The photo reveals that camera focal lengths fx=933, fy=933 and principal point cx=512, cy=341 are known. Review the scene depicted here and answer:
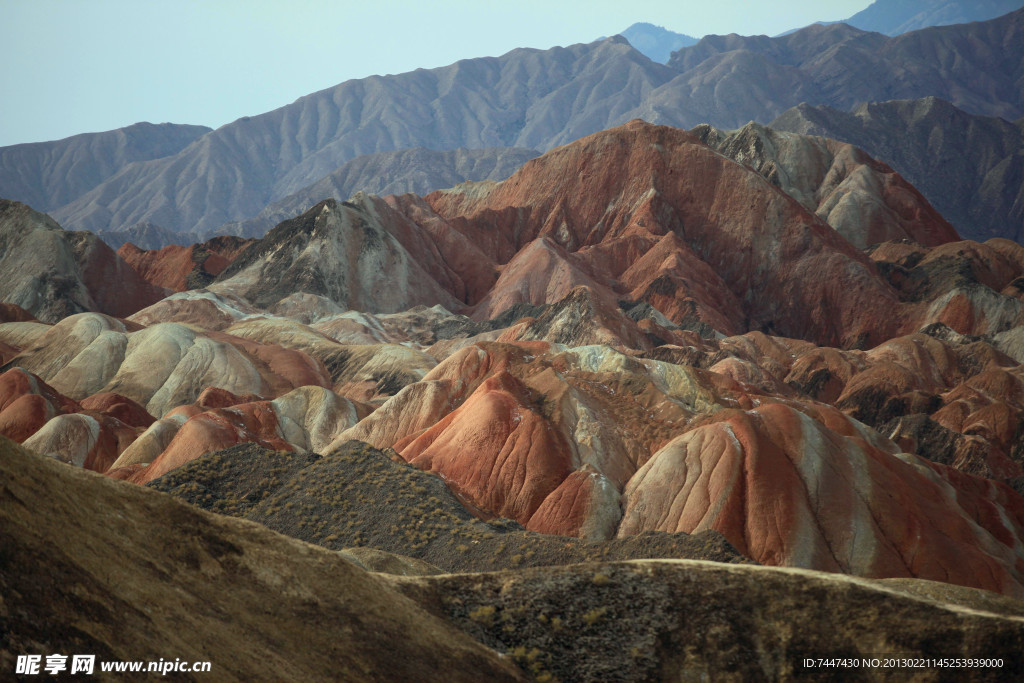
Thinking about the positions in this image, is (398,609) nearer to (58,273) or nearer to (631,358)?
(631,358)

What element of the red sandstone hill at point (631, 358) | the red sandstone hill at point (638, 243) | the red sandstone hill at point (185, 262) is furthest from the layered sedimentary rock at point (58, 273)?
the red sandstone hill at point (638, 243)

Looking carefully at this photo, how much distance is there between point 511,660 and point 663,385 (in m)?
39.8

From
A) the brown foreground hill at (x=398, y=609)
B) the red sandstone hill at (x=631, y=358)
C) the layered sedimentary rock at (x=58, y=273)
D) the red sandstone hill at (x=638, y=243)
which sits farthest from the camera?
the red sandstone hill at (x=638, y=243)

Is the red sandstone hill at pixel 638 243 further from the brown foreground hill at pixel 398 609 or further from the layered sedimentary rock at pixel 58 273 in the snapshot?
the brown foreground hill at pixel 398 609

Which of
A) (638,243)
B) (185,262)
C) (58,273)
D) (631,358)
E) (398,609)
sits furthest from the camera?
(185,262)

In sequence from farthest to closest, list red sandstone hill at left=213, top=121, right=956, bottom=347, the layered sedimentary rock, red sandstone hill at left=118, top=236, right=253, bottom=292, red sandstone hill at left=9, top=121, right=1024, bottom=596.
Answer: red sandstone hill at left=118, top=236, right=253, bottom=292, red sandstone hill at left=213, top=121, right=956, bottom=347, the layered sedimentary rock, red sandstone hill at left=9, top=121, right=1024, bottom=596

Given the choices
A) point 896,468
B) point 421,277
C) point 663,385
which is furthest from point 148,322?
point 896,468

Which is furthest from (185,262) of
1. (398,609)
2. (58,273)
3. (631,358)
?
(398,609)

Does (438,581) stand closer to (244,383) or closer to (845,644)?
(845,644)

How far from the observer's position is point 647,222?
12319 centimetres

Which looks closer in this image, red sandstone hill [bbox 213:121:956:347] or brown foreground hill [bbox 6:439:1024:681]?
brown foreground hill [bbox 6:439:1024:681]

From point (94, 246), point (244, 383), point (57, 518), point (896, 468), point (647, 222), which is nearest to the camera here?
point (57, 518)

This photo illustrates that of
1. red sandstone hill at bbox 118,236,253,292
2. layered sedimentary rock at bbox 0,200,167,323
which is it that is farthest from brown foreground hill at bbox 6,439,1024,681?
red sandstone hill at bbox 118,236,253,292

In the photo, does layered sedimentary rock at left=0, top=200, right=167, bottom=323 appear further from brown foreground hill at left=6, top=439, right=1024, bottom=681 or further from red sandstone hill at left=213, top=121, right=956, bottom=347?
brown foreground hill at left=6, top=439, right=1024, bottom=681
